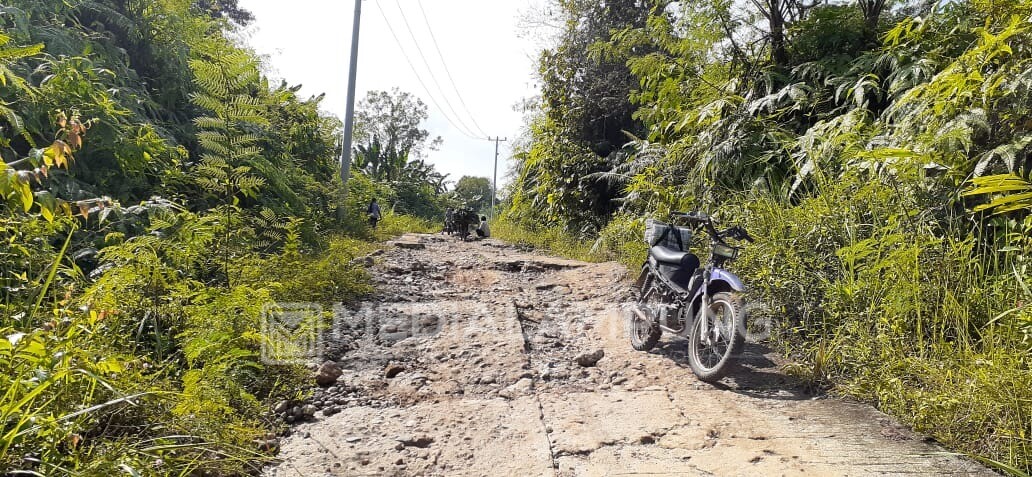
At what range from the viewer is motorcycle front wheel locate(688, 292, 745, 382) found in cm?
276

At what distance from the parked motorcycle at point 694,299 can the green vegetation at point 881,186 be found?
14.9 inches

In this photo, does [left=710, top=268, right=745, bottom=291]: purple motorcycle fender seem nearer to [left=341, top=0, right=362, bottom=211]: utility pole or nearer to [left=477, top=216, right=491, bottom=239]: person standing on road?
[left=341, top=0, right=362, bottom=211]: utility pole

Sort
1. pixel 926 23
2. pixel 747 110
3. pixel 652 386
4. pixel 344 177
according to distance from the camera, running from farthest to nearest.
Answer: pixel 344 177, pixel 747 110, pixel 926 23, pixel 652 386

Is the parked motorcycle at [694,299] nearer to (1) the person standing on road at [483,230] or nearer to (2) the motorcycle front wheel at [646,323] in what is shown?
(2) the motorcycle front wheel at [646,323]

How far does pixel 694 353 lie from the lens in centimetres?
312

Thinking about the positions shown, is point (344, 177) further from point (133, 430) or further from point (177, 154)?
point (133, 430)

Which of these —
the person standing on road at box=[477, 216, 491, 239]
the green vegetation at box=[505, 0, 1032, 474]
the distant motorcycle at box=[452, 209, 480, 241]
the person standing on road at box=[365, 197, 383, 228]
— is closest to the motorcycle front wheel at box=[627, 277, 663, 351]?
the green vegetation at box=[505, 0, 1032, 474]

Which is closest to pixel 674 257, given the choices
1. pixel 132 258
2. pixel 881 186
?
pixel 881 186

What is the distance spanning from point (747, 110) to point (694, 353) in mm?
2806

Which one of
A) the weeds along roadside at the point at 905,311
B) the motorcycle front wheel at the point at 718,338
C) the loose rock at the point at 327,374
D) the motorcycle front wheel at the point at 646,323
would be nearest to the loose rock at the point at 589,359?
the motorcycle front wheel at the point at 646,323

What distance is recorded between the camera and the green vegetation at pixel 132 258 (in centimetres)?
167

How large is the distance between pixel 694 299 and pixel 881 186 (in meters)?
1.25

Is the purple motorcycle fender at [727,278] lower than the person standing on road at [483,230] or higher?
lower

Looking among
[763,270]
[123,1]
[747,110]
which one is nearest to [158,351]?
[763,270]
